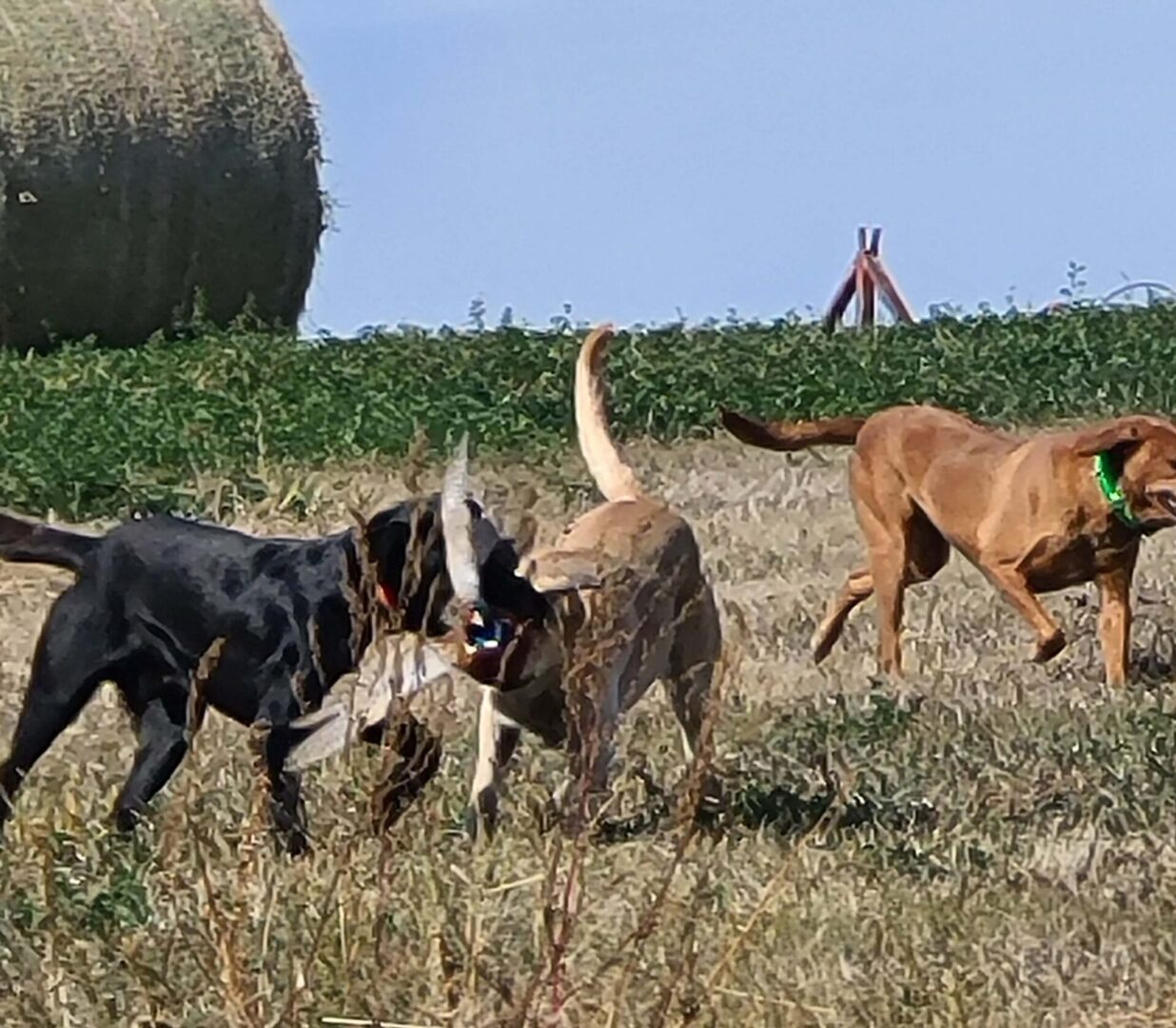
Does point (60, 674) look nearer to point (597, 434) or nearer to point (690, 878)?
point (690, 878)

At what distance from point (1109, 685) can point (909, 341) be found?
441 inches

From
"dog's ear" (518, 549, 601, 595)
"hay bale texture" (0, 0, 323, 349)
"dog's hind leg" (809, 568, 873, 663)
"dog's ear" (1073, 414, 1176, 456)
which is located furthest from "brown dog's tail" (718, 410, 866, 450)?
"hay bale texture" (0, 0, 323, 349)

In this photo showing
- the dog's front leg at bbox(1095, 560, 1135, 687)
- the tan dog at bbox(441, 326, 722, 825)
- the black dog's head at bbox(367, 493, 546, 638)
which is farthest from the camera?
the dog's front leg at bbox(1095, 560, 1135, 687)

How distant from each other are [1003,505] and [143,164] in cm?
982

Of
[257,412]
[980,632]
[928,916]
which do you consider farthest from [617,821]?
[257,412]

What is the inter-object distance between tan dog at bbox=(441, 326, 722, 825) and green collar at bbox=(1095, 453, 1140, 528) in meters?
1.64

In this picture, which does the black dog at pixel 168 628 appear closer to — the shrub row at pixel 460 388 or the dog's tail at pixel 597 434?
the dog's tail at pixel 597 434

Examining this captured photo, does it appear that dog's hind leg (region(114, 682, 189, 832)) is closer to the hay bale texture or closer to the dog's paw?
the dog's paw

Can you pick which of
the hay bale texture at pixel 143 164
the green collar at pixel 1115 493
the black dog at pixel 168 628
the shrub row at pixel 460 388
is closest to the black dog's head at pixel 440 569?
the black dog at pixel 168 628

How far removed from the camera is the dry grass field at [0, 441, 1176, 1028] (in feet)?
12.8

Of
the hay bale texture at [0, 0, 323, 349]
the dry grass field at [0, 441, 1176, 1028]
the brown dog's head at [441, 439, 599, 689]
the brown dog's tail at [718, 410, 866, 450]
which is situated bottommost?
the dry grass field at [0, 441, 1176, 1028]

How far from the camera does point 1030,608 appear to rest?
8398 mm

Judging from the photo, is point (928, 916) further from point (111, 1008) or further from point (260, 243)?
point (260, 243)

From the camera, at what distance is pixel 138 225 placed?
1764 centimetres
